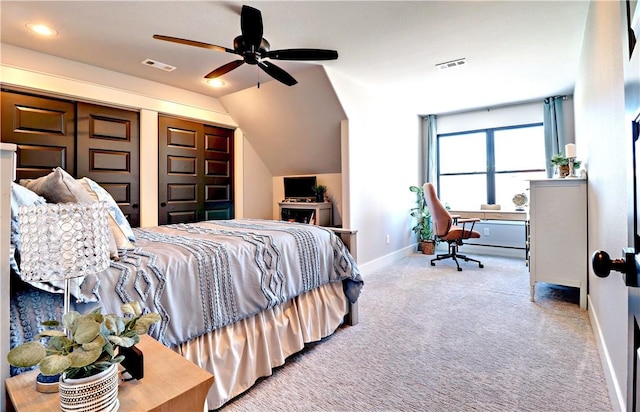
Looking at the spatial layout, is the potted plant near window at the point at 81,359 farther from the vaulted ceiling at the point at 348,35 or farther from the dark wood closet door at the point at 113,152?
the dark wood closet door at the point at 113,152

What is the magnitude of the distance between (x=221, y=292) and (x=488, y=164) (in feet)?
16.6

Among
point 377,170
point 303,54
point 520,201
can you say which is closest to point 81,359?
point 303,54

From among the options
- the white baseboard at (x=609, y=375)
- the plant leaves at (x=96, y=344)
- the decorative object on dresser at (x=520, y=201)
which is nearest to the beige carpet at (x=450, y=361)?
the white baseboard at (x=609, y=375)

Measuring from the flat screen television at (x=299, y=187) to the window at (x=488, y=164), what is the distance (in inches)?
100.0

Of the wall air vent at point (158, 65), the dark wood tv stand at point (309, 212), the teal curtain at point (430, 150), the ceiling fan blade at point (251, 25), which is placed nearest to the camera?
the ceiling fan blade at point (251, 25)

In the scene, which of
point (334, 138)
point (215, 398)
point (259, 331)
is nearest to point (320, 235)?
point (259, 331)

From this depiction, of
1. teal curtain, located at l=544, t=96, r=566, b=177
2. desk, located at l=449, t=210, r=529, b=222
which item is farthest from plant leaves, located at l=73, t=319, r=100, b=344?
teal curtain, located at l=544, t=96, r=566, b=177

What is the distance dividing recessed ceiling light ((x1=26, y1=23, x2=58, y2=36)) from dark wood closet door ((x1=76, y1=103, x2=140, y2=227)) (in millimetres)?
767

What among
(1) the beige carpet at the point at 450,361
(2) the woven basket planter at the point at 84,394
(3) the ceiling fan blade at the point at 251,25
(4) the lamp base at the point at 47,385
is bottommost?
(1) the beige carpet at the point at 450,361

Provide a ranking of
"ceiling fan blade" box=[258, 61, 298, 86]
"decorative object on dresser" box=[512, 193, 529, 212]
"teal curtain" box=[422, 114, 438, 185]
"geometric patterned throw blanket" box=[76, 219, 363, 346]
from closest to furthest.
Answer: "geometric patterned throw blanket" box=[76, 219, 363, 346]
"ceiling fan blade" box=[258, 61, 298, 86]
"decorative object on dresser" box=[512, 193, 529, 212]
"teal curtain" box=[422, 114, 438, 185]

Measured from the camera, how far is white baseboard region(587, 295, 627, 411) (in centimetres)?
138

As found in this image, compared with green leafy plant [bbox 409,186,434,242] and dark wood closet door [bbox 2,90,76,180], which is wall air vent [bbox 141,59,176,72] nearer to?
dark wood closet door [bbox 2,90,76,180]

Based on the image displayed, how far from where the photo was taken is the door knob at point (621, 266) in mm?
587

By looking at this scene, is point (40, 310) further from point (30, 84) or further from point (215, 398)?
point (30, 84)
